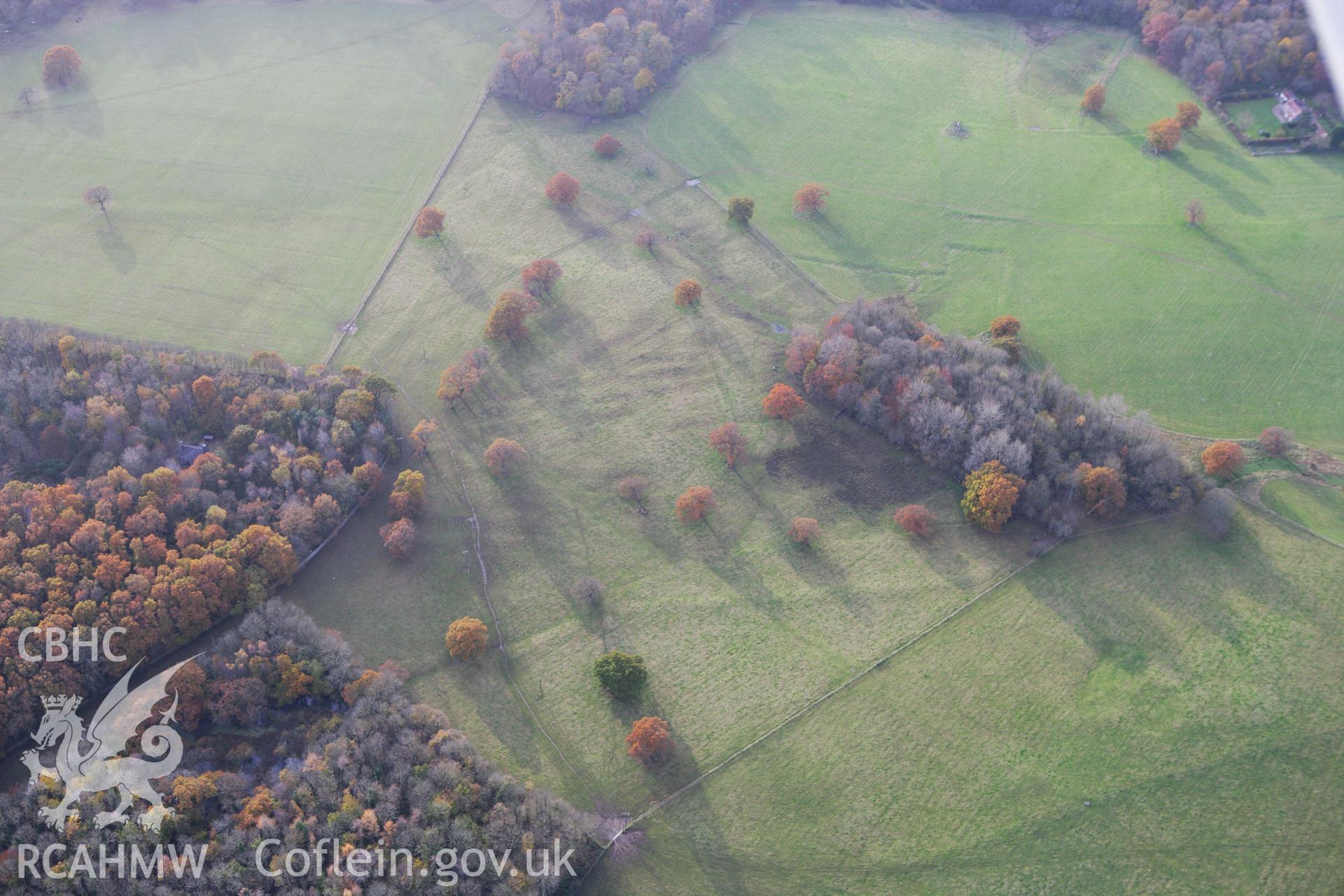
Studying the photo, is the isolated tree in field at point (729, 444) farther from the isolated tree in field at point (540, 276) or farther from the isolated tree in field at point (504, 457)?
the isolated tree in field at point (540, 276)

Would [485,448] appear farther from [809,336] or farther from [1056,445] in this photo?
[1056,445]

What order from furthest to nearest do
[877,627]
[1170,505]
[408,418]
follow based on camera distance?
[408,418] < [1170,505] < [877,627]

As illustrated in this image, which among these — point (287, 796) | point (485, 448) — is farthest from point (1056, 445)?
point (287, 796)

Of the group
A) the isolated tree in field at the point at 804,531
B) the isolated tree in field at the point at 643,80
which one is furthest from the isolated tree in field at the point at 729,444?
the isolated tree in field at the point at 643,80

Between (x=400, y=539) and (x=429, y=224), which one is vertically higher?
(x=429, y=224)

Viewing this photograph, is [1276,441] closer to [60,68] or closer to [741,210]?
[741,210]

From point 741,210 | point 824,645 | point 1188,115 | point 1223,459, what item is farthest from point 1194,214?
point 824,645
